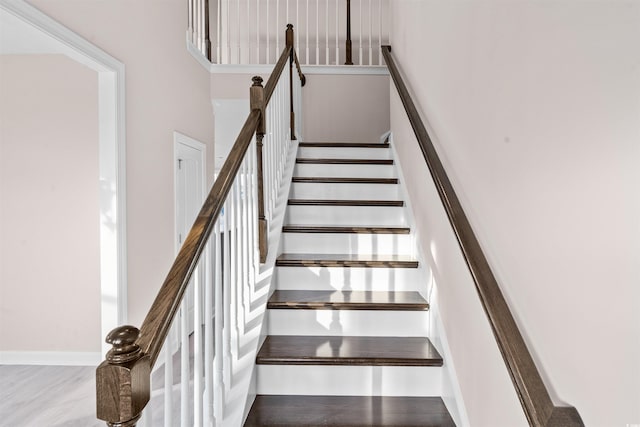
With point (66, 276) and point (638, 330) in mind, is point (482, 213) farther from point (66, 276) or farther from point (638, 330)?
point (66, 276)

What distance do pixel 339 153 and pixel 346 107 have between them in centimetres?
143

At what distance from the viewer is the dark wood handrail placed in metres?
0.92

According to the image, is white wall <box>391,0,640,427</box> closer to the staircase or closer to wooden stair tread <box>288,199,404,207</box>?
the staircase

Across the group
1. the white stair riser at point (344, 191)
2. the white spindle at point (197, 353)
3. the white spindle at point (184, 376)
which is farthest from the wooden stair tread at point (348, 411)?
the white stair riser at point (344, 191)

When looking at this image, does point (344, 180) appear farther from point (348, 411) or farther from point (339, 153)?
point (348, 411)

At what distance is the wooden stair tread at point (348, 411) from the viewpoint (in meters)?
1.58

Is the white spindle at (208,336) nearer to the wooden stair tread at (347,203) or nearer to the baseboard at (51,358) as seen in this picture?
the wooden stair tread at (347,203)

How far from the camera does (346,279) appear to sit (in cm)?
231

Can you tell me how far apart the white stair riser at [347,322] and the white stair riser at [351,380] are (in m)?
0.28

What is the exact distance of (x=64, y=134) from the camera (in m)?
3.35

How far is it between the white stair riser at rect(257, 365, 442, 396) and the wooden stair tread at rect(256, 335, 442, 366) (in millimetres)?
28

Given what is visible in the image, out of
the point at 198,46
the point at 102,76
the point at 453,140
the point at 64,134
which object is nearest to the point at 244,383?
the point at 453,140

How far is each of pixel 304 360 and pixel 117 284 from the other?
5.44 ft

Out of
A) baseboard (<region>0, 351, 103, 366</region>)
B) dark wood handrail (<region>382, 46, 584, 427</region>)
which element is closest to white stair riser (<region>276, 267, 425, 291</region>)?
dark wood handrail (<region>382, 46, 584, 427</region>)
